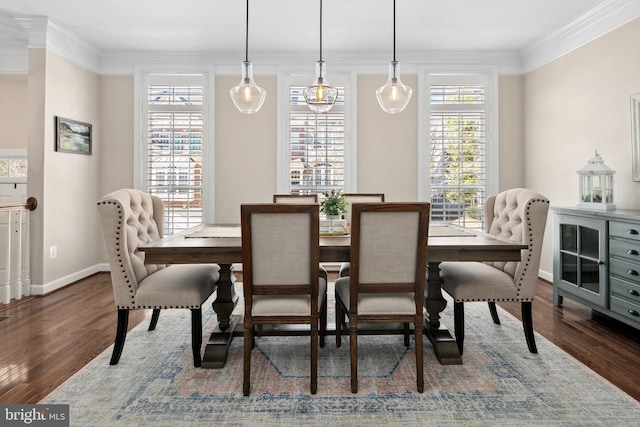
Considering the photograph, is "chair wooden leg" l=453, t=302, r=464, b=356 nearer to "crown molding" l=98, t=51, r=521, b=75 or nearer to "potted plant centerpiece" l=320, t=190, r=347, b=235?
"potted plant centerpiece" l=320, t=190, r=347, b=235

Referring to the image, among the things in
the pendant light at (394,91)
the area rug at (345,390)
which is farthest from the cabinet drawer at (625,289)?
the pendant light at (394,91)

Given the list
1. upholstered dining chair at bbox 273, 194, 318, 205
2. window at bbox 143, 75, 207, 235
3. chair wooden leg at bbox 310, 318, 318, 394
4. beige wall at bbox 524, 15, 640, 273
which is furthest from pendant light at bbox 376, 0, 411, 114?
window at bbox 143, 75, 207, 235

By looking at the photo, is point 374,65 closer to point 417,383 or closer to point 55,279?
point 417,383

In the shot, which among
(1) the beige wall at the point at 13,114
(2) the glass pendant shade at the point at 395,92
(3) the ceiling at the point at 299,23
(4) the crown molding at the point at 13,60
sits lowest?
(2) the glass pendant shade at the point at 395,92

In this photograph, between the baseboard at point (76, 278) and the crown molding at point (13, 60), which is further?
the crown molding at point (13, 60)

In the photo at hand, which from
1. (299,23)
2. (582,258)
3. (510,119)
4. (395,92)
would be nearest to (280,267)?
(395,92)

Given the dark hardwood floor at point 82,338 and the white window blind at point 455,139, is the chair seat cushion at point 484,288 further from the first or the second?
the white window blind at point 455,139

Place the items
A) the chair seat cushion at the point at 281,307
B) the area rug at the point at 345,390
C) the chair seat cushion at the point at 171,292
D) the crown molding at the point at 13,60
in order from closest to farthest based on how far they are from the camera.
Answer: the area rug at the point at 345,390 < the chair seat cushion at the point at 281,307 < the chair seat cushion at the point at 171,292 < the crown molding at the point at 13,60

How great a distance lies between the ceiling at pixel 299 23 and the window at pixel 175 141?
463 mm

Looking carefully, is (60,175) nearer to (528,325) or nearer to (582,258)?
(528,325)

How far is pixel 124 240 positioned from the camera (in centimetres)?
226

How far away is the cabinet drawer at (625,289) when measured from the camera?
8.94ft

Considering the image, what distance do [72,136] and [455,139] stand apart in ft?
14.7

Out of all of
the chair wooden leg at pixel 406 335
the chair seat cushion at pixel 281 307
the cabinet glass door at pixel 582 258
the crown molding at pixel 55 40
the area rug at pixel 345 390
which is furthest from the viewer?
the crown molding at pixel 55 40
